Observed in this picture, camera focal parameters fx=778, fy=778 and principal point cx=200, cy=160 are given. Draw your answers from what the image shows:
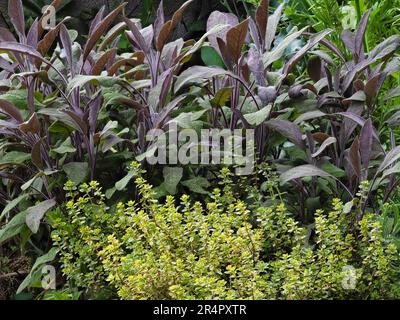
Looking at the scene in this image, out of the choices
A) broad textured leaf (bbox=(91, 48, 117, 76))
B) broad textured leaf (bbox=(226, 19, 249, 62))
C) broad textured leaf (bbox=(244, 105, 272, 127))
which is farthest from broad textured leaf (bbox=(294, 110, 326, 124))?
broad textured leaf (bbox=(91, 48, 117, 76))

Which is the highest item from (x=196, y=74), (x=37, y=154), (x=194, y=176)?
(x=196, y=74)

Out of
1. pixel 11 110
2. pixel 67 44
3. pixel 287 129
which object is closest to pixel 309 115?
pixel 287 129

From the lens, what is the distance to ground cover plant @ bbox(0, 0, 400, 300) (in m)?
2.21

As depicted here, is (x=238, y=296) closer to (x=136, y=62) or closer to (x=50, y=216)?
(x=50, y=216)

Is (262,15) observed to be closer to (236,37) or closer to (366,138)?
(236,37)

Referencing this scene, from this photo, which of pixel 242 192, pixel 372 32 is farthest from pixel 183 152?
pixel 372 32

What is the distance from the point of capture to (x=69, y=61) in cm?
272

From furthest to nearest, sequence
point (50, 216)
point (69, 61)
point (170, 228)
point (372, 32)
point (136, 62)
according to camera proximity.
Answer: point (372, 32), point (136, 62), point (69, 61), point (50, 216), point (170, 228)

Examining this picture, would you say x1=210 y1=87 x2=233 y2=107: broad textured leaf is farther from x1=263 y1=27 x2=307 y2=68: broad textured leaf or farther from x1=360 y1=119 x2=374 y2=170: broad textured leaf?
x1=360 y1=119 x2=374 y2=170: broad textured leaf

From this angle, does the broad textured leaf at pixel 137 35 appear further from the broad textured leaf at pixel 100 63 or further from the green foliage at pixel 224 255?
the green foliage at pixel 224 255

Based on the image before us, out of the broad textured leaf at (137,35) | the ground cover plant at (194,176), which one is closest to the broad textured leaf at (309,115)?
the ground cover plant at (194,176)

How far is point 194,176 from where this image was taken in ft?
8.84
